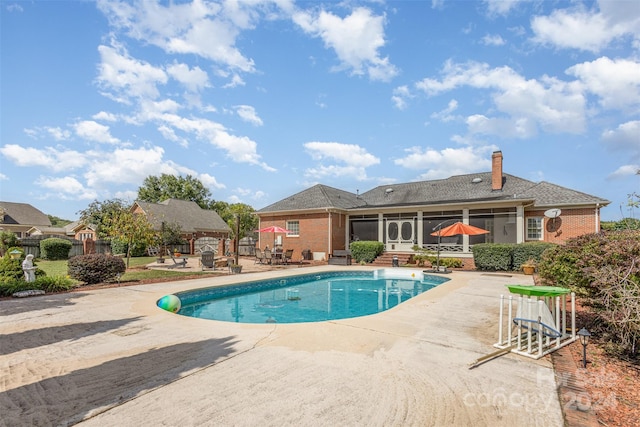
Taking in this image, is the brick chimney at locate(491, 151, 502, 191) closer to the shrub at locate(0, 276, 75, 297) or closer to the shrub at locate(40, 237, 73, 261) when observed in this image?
the shrub at locate(0, 276, 75, 297)

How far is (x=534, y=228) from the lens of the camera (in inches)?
757

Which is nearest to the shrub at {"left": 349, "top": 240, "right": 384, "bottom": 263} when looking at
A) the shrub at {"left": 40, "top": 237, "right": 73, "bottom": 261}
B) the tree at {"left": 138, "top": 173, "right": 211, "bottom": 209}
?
the shrub at {"left": 40, "top": 237, "right": 73, "bottom": 261}

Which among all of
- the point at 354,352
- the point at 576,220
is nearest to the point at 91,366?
the point at 354,352

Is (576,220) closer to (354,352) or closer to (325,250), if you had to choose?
(325,250)

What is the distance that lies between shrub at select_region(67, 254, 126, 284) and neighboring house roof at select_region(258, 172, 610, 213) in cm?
1325

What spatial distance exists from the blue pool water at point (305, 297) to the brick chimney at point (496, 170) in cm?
950

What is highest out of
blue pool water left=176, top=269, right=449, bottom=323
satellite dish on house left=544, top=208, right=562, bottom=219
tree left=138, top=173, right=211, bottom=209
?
tree left=138, top=173, right=211, bottom=209

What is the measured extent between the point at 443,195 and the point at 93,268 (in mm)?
20469

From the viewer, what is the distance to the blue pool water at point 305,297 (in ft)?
30.1

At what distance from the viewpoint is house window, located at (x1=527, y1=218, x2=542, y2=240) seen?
19.1m

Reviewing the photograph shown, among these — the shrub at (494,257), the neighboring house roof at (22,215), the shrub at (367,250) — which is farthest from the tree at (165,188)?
the shrub at (494,257)

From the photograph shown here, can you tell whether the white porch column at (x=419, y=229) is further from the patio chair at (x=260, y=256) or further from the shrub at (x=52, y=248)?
the shrub at (x=52, y=248)

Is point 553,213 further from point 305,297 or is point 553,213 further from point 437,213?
point 305,297

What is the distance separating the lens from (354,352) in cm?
475
